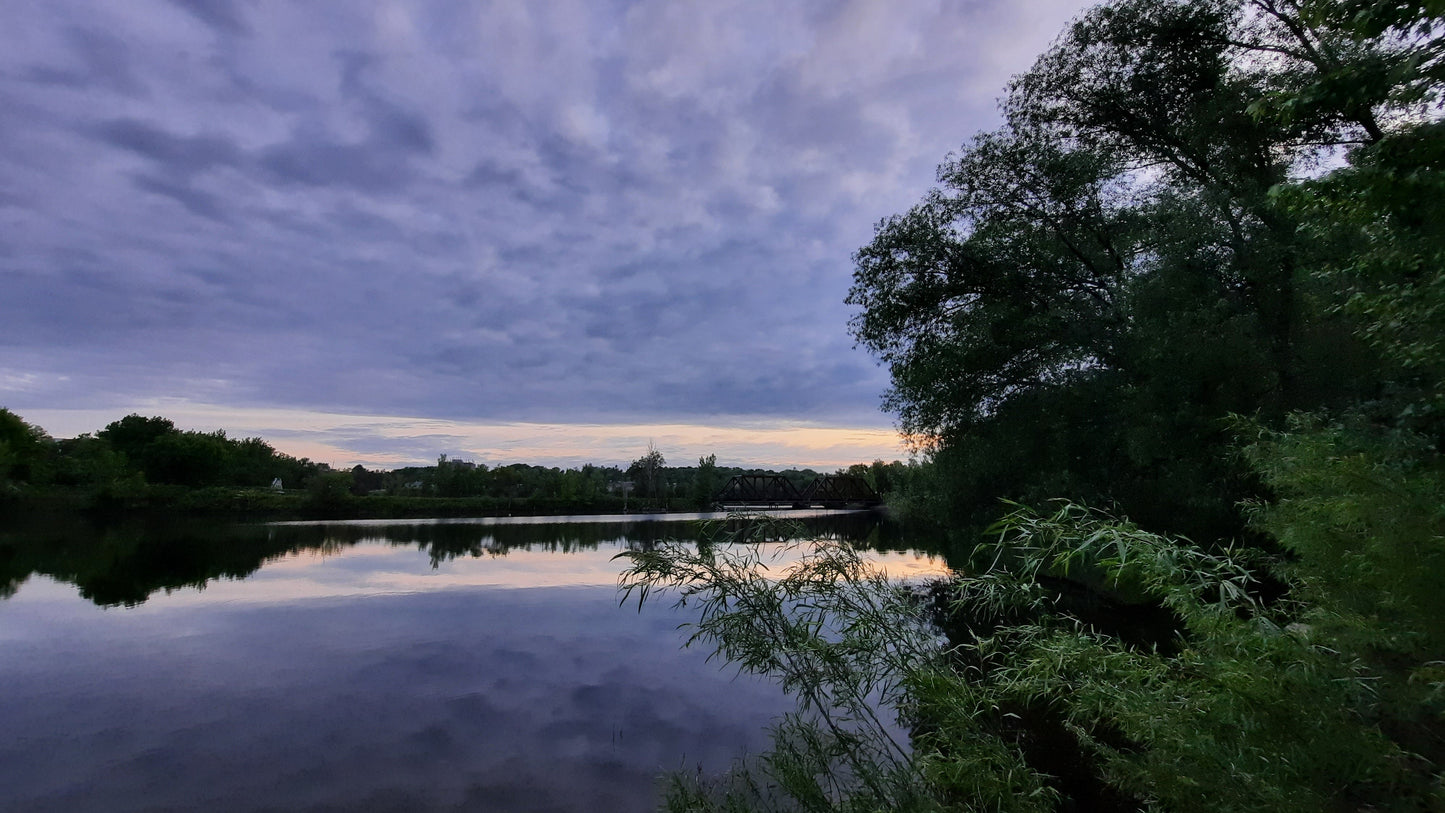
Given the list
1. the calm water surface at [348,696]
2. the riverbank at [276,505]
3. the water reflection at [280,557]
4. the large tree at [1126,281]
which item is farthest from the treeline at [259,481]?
the calm water surface at [348,696]

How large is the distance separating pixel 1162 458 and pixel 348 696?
1782 centimetres

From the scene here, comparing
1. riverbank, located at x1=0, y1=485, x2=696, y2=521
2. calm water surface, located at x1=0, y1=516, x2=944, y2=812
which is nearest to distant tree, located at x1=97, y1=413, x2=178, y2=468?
riverbank, located at x1=0, y1=485, x2=696, y2=521

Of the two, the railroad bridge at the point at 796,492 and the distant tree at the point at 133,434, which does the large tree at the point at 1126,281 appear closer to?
the railroad bridge at the point at 796,492

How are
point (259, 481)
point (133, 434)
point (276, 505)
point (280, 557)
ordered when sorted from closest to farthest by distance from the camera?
point (280, 557) → point (276, 505) → point (133, 434) → point (259, 481)

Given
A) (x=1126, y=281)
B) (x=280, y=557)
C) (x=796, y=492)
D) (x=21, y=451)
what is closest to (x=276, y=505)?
(x=21, y=451)

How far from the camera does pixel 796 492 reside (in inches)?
3413

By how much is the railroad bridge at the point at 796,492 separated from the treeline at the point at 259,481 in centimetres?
426

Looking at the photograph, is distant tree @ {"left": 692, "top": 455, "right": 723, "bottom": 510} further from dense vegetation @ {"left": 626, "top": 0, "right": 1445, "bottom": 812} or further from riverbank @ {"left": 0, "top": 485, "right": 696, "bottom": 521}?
dense vegetation @ {"left": 626, "top": 0, "right": 1445, "bottom": 812}

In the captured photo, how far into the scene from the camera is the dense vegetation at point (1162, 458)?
422cm

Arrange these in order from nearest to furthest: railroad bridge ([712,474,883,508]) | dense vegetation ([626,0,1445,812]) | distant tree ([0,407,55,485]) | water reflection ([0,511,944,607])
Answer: dense vegetation ([626,0,1445,812]) → water reflection ([0,511,944,607]) → distant tree ([0,407,55,485]) → railroad bridge ([712,474,883,508])

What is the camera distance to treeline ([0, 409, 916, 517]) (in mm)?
55000

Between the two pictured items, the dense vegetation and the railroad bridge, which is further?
the railroad bridge

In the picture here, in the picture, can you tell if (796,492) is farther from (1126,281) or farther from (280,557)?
(1126,281)

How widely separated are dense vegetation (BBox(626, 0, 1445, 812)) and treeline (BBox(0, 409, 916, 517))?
18.8 meters
